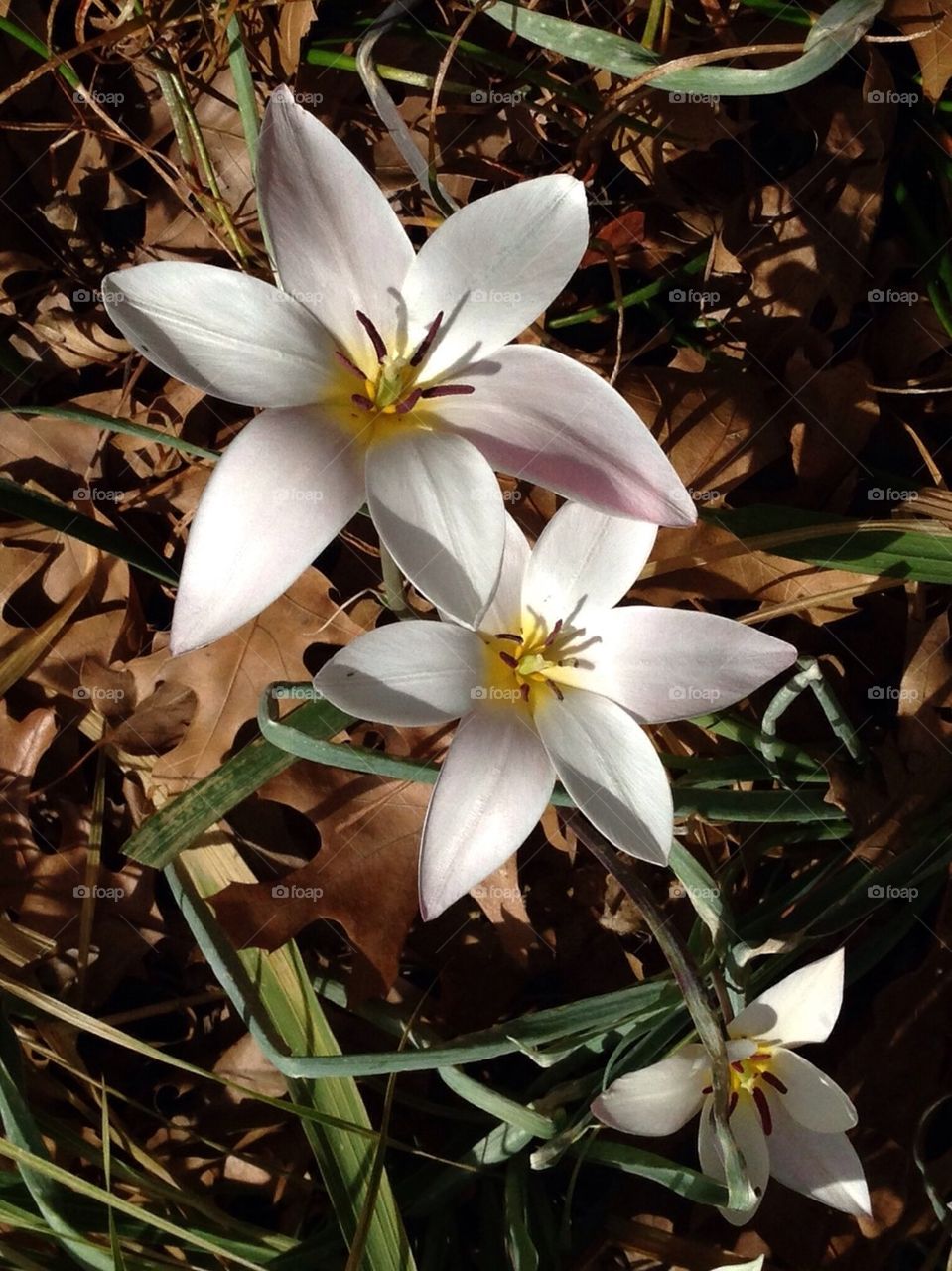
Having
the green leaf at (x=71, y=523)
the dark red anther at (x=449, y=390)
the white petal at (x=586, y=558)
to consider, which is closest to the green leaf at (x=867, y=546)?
the white petal at (x=586, y=558)

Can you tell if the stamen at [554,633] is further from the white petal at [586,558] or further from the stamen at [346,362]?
the stamen at [346,362]

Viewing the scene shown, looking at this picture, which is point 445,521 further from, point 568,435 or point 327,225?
point 327,225

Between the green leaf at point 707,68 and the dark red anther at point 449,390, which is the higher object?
the green leaf at point 707,68

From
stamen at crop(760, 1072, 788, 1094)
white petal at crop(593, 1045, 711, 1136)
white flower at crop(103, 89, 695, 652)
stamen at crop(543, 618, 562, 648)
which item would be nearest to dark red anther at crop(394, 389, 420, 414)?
white flower at crop(103, 89, 695, 652)

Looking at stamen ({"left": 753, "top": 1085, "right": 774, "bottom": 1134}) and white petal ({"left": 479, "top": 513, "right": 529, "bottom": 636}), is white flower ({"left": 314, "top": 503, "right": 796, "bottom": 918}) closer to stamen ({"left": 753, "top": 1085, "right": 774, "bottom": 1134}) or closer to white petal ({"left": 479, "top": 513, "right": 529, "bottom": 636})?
white petal ({"left": 479, "top": 513, "right": 529, "bottom": 636})

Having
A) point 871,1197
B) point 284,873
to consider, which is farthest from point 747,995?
point 284,873

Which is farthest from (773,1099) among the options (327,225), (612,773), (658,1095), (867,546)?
(327,225)
